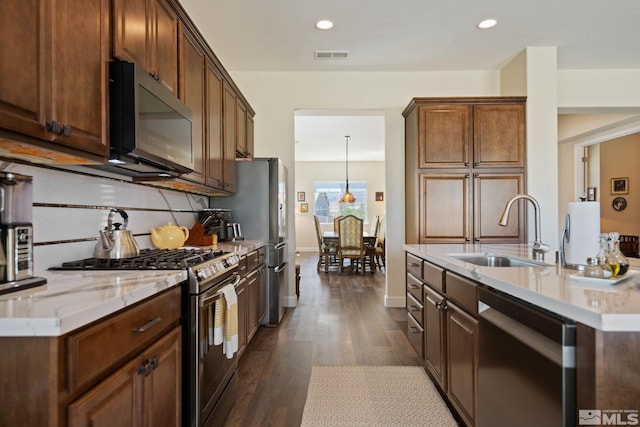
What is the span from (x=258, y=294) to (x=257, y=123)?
219 cm

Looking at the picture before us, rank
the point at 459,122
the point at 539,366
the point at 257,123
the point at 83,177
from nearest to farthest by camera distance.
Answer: the point at 539,366
the point at 83,177
the point at 459,122
the point at 257,123

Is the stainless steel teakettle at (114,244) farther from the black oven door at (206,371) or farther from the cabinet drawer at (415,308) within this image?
the cabinet drawer at (415,308)

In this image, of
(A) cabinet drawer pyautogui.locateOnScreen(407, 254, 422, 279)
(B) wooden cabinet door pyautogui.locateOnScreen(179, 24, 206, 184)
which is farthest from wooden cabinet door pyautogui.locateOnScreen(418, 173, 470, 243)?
(B) wooden cabinet door pyautogui.locateOnScreen(179, 24, 206, 184)

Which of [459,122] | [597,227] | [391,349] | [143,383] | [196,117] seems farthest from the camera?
[459,122]

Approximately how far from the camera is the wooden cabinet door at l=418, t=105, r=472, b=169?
12.3 feet

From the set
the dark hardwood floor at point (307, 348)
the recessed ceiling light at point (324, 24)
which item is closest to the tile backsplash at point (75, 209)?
the dark hardwood floor at point (307, 348)

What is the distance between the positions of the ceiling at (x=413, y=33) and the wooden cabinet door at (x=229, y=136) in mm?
638

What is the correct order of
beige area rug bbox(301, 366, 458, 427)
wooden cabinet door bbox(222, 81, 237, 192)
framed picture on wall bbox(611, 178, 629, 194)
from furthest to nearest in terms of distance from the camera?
framed picture on wall bbox(611, 178, 629, 194)
wooden cabinet door bbox(222, 81, 237, 192)
beige area rug bbox(301, 366, 458, 427)

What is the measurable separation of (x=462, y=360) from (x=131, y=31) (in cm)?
223

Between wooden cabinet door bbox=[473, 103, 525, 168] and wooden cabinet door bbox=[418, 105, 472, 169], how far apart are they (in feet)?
0.34

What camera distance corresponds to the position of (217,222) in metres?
3.09

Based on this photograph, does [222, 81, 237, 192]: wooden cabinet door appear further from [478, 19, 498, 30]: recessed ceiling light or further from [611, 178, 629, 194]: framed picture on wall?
[611, 178, 629, 194]: framed picture on wall

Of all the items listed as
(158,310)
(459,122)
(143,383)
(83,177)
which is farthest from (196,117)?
(459,122)

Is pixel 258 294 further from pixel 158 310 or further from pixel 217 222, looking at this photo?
pixel 158 310
